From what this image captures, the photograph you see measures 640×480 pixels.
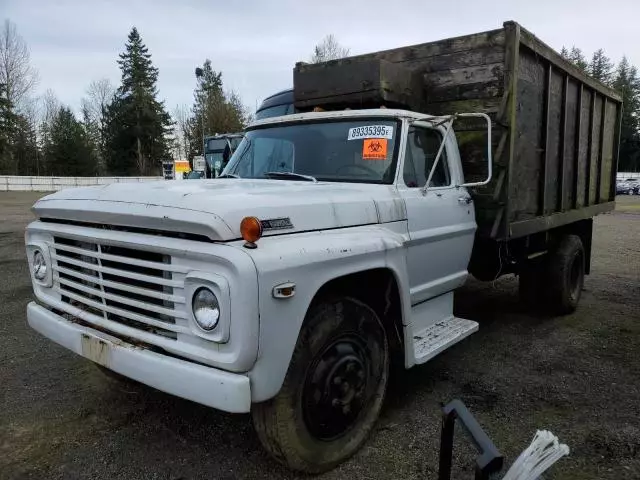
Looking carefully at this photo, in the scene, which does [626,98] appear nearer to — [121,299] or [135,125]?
[135,125]

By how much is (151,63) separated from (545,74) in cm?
5472

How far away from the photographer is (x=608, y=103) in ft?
22.7

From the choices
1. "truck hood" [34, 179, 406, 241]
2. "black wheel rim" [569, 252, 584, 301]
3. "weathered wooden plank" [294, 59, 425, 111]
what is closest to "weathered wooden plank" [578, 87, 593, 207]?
"black wheel rim" [569, 252, 584, 301]

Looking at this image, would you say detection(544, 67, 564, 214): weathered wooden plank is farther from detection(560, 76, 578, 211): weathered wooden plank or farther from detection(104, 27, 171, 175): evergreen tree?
detection(104, 27, 171, 175): evergreen tree

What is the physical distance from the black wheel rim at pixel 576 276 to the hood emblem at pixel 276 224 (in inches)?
182

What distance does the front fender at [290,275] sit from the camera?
233 centimetres

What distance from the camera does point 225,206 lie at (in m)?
2.46

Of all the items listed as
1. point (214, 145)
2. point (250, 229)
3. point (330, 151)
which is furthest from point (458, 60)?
point (214, 145)

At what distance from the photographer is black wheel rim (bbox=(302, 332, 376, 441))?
2752 mm

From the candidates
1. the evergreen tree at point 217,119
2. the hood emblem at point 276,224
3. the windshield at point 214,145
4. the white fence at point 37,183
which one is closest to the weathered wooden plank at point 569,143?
the hood emblem at point 276,224

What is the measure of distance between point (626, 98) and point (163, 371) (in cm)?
8203

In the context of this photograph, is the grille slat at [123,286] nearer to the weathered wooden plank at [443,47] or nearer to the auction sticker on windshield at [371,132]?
the auction sticker on windshield at [371,132]

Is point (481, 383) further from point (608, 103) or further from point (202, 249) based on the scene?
point (608, 103)

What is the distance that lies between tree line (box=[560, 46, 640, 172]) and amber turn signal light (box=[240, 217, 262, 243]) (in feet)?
202
